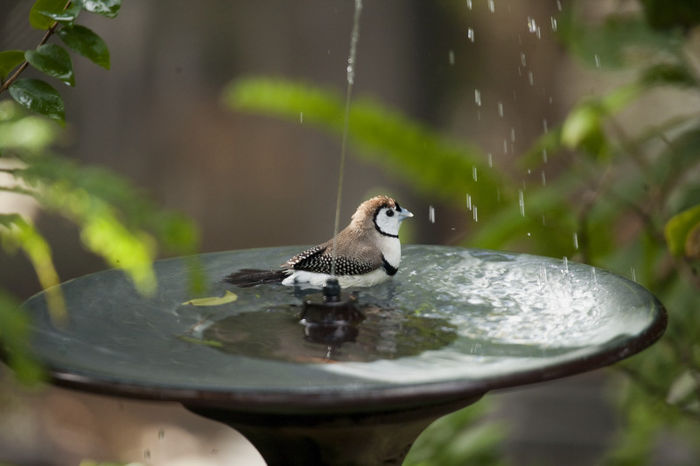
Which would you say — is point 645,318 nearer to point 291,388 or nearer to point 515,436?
point 291,388

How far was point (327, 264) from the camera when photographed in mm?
2049

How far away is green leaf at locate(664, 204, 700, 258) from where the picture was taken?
8.43ft

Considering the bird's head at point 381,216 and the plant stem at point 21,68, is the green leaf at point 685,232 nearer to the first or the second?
the bird's head at point 381,216

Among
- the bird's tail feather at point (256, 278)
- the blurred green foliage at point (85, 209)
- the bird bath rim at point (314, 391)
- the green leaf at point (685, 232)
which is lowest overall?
the green leaf at point (685, 232)

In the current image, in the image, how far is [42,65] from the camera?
5.78 ft

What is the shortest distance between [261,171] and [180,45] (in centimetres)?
90

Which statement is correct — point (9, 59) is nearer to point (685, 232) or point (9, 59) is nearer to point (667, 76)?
point (685, 232)

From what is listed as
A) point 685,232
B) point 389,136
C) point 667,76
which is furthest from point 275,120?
point 685,232

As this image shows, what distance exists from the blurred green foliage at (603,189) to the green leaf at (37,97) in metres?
1.52

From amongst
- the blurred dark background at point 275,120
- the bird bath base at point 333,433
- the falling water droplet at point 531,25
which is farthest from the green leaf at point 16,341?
the falling water droplet at point 531,25

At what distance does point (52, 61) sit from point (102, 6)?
0.14 metres

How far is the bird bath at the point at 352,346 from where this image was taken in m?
1.34

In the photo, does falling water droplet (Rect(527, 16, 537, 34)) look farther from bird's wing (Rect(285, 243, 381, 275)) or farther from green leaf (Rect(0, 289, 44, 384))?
green leaf (Rect(0, 289, 44, 384))

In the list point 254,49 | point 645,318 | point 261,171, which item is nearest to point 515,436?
point 261,171
